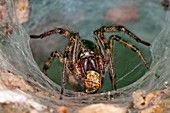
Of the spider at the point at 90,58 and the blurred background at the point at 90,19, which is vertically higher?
the blurred background at the point at 90,19

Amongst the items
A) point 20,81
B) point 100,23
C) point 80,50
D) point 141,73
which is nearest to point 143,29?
point 100,23

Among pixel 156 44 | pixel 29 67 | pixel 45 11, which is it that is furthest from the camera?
pixel 45 11

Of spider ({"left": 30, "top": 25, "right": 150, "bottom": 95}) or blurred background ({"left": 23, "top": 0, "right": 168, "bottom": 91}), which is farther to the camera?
blurred background ({"left": 23, "top": 0, "right": 168, "bottom": 91})

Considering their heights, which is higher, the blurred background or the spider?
the blurred background

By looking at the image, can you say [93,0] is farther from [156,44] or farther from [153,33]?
[156,44]

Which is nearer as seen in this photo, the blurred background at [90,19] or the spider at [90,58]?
the spider at [90,58]

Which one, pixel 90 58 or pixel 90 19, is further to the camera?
pixel 90 19

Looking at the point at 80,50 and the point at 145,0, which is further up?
the point at 145,0

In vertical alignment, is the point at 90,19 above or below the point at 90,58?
above
